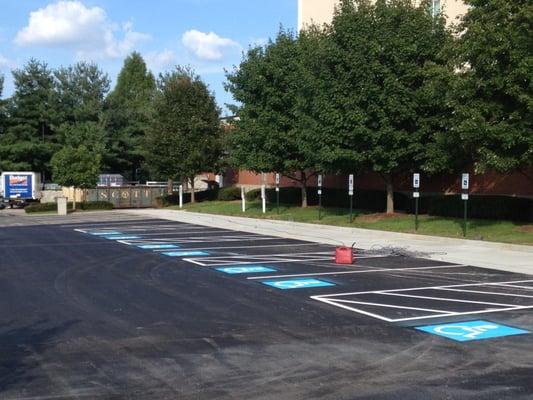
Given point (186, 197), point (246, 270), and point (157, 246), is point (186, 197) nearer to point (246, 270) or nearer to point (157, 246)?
point (157, 246)

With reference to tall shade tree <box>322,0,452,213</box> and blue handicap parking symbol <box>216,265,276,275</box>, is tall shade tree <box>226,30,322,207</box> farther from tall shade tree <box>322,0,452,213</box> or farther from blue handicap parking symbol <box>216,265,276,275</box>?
blue handicap parking symbol <box>216,265,276,275</box>

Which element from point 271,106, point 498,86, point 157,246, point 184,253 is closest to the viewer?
point 184,253

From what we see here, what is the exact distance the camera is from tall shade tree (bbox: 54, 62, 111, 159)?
63.3m

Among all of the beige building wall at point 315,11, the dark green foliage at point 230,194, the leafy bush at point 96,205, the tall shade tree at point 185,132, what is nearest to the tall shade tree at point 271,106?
the beige building wall at point 315,11

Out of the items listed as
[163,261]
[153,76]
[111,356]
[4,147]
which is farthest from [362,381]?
[153,76]

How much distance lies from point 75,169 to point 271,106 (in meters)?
16.8

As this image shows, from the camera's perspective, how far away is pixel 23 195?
5303cm

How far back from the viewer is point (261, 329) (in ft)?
27.0

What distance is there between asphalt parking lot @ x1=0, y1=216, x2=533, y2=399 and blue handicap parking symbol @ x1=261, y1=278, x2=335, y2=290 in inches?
1.4

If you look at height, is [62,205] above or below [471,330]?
above

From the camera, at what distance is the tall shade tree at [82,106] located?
6331 cm

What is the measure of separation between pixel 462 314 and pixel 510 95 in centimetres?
1171

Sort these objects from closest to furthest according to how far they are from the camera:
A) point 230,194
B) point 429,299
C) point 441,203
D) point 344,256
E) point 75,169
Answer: point 429,299 < point 344,256 < point 441,203 < point 75,169 < point 230,194

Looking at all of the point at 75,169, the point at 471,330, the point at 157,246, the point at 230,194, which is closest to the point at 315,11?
the point at 230,194
